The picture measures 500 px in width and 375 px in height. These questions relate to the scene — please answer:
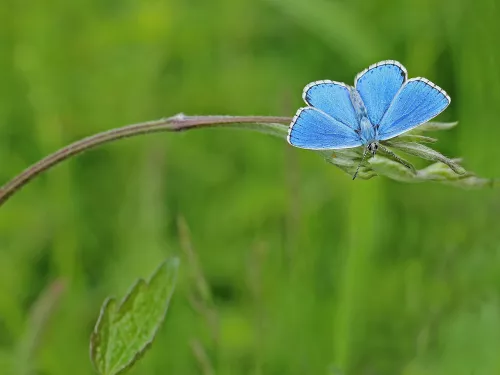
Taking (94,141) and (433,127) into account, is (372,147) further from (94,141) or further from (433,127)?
(94,141)

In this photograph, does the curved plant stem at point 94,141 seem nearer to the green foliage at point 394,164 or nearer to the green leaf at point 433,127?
the green foliage at point 394,164

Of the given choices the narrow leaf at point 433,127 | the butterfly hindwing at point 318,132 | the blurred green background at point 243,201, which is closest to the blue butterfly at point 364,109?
the butterfly hindwing at point 318,132

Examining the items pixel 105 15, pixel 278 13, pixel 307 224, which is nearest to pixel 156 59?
pixel 105 15

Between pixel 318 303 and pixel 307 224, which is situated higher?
pixel 307 224

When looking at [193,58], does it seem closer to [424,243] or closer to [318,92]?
[424,243]

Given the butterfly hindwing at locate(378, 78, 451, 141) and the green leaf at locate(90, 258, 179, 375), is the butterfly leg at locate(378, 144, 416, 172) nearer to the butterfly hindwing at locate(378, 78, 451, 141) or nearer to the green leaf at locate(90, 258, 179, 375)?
the butterfly hindwing at locate(378, 78, 451, 141)

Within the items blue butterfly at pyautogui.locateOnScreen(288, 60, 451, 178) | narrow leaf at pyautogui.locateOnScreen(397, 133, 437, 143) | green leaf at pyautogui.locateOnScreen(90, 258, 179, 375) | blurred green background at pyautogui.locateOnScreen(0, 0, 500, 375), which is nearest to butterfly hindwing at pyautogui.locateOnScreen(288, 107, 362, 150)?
blue butterfly at pyautogui.locateOnScreen(288, 60, 451, 178)

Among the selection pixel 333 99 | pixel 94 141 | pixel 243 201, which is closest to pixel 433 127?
pixel 333 99
